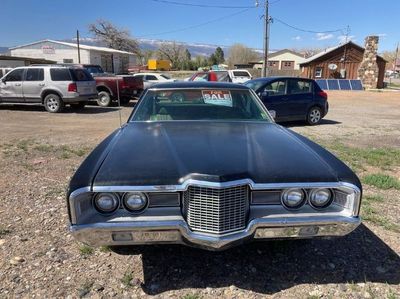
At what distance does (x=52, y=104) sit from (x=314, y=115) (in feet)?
31.8

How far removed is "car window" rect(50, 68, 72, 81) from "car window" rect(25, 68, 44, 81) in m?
0.47

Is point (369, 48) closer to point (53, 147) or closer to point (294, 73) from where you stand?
point (294, 73)

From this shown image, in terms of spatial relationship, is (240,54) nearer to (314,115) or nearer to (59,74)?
(59,74)

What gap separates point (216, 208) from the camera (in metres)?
2.57

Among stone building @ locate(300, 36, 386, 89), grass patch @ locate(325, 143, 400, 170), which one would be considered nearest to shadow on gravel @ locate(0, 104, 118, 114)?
grass patch @ locate(325, 143, 400, 170)

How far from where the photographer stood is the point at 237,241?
265 centimetres

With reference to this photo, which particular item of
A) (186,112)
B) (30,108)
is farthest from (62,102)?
(186,112)

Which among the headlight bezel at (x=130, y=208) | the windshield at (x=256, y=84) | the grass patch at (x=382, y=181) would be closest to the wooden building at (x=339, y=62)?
the windshield at (x=256, y=84)

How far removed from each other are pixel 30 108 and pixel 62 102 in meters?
2.47

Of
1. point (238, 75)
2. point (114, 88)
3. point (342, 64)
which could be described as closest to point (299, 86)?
point (114, 88)

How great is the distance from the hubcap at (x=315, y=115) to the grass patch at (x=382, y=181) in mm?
6139

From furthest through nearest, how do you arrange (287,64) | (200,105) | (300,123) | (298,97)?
(287,64)
(300,123)
(298,97)
(200,105)

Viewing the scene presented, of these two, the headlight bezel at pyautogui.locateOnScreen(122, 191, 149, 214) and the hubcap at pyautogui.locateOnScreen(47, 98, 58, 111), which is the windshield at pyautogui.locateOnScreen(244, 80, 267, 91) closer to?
the hubcap at pyautogui.locateOnScreen(47, 98, 58, 111)

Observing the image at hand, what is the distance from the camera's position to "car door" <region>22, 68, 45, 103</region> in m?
13.9
